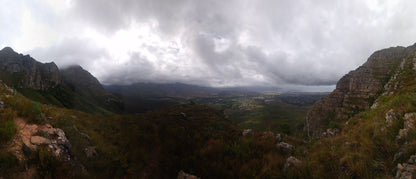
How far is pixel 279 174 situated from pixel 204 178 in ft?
10.3

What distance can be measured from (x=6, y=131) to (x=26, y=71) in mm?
217755

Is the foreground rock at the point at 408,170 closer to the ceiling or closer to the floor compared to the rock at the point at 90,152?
closer to the ceiling

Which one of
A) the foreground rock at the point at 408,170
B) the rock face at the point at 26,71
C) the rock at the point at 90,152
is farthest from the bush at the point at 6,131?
the rock face at the point at 26,71

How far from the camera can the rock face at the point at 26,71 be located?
424 ft

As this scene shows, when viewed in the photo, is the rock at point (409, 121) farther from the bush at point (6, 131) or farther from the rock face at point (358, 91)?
the rock face at point (358, 91)

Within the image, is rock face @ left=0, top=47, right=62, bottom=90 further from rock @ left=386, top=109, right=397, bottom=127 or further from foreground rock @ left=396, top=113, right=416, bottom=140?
rock @ left=386, top=109, right=397, bottom=127

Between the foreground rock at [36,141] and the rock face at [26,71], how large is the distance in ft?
625

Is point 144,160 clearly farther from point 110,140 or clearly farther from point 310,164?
point 310,164

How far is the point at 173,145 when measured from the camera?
8891 millimetres

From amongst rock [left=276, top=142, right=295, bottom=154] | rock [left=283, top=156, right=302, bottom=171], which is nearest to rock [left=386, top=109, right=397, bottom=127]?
rock [left=283, top=156, right=302, bottom=171]

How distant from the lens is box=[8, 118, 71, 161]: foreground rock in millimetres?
3910

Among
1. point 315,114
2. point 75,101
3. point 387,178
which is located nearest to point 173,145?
point 387,178

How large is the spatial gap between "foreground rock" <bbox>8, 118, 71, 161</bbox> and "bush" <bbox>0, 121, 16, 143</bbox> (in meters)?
0.14

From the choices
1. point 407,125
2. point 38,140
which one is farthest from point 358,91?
point 38,140
